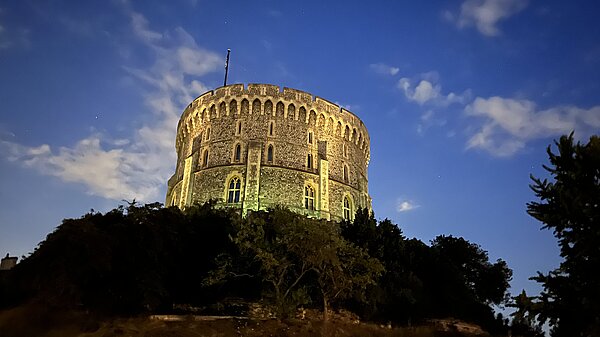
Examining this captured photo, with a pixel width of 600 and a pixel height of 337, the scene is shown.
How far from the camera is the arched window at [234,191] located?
35.2m

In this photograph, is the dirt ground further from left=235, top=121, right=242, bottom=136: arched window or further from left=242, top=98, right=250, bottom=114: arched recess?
left=242, top=98, right=250, bottom=114: arched recess

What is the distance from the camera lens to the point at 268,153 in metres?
36.7

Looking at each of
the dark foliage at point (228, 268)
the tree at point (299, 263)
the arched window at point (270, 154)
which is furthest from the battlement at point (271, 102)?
the tree at point (299, 263)

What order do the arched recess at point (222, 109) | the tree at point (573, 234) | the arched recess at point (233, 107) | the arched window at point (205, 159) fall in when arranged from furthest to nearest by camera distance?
the arched recess at point (222, 109)
the arched recess at point (233, 107)
the arched window at point (205, 159)
the tree at point (573, 234)

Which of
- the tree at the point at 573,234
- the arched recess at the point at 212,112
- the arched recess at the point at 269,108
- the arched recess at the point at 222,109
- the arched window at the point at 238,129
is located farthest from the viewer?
the arched recess at the point at 212,112

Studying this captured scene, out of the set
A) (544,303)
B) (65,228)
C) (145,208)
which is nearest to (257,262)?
(145,208)

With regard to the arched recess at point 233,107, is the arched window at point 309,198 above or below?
below

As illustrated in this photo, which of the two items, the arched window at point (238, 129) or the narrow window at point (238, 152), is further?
the arched window at point (238, 129)

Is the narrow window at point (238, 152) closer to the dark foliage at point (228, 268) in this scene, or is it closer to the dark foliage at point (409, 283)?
the dark foliage at point (228, 268)

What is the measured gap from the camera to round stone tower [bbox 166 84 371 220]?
35.5 m

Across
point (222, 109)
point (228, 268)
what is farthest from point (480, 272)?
point (222, 109)

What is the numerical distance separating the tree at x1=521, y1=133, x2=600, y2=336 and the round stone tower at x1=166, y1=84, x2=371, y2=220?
2248 cm

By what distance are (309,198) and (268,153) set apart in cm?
491

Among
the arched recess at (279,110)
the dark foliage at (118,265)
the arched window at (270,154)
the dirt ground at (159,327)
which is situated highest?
the arched recess at (279,110)
